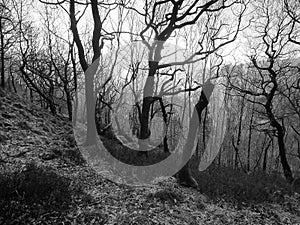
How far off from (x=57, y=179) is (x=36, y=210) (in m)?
1.34

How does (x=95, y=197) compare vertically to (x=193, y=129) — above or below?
below

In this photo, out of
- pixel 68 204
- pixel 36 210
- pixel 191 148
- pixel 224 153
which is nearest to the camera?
pixel 36 210

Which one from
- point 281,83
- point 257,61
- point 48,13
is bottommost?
point 281,83

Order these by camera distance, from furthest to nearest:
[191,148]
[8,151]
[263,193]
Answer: [263,193] → [191,148] → [8,151]

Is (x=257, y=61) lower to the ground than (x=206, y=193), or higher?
higher

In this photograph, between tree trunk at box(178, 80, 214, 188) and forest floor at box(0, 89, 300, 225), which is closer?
forest floor at box(0, 89, 300, 225)

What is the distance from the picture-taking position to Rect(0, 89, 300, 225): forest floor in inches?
162

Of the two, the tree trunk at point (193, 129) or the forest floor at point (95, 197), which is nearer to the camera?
the forest floor at point (95, 197)

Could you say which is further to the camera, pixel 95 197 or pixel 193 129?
pixel 193 129

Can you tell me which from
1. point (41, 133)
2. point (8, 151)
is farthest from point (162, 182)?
point (41, 133)

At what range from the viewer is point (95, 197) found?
527 centimetres

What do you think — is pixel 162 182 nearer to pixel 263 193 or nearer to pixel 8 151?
pixel 263 193

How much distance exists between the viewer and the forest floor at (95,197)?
4.11m

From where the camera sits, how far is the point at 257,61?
43.1ft
